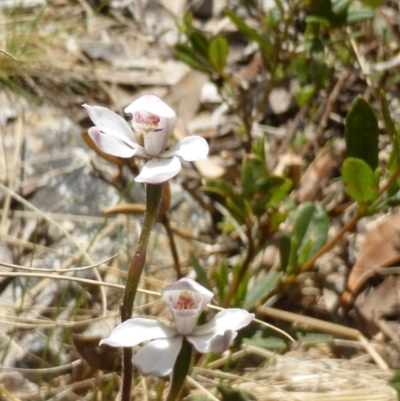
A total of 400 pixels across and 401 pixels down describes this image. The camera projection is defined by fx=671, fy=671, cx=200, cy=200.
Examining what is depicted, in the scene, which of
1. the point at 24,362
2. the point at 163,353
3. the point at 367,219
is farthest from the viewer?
the point at 367,219

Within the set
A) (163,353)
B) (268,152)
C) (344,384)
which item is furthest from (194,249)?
(163,353)

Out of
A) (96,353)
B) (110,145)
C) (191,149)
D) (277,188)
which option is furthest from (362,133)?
(96,353)

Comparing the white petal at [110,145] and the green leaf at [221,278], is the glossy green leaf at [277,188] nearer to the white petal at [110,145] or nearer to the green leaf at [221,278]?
the green leaf at [221,278]

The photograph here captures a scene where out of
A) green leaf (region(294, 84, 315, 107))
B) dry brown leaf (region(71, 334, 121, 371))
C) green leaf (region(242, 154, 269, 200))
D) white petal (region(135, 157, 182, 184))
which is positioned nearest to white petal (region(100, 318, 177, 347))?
white petal (region(135, 157, 182, 184))

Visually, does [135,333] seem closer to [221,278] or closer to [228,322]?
[228,322]

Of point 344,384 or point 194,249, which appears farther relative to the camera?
point 194,249

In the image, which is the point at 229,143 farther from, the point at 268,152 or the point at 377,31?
the point at 377,31

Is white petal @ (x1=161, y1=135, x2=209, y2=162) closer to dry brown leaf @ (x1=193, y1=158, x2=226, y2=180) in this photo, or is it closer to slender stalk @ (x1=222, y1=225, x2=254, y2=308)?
slender stalk @ (x1=222, y1=225, x2=254, y2=308)
